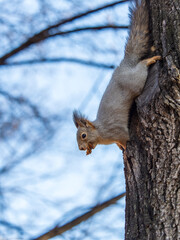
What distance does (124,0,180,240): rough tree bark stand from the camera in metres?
1.25

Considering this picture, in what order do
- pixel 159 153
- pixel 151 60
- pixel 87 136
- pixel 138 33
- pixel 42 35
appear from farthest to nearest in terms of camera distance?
pixel 42 35 → pixel 87 136 → pixel 138 33 → pixel 151 60 → pixel 159 153

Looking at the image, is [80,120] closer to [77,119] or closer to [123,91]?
[77,119]

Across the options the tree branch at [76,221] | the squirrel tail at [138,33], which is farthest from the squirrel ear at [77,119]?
the tree branch at [76,221]

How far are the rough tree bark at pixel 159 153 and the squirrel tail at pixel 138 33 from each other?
→ 0.19 metres

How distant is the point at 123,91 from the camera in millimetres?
1851

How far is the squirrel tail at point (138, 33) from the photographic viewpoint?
1761 millimetres

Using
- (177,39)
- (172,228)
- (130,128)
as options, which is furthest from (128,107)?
(172,228)

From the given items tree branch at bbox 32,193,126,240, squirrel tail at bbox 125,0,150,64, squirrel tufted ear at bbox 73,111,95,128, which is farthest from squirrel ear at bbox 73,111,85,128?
tree branch at bbox 32,193,126,240

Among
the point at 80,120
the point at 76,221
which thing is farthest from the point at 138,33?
the point at 76,221

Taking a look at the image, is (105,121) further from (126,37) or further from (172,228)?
(172,228)

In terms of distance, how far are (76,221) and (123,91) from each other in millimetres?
1103

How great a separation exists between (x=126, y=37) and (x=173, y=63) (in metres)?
0.60

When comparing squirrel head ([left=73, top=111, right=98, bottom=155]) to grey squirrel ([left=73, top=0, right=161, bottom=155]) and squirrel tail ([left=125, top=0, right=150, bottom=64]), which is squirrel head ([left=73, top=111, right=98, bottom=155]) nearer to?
grey squirrel ([left=73, top=0, right=161, bottom=155])

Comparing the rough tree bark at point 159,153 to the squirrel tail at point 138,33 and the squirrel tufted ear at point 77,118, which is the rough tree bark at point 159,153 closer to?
the squirrel tail at point 138,33
